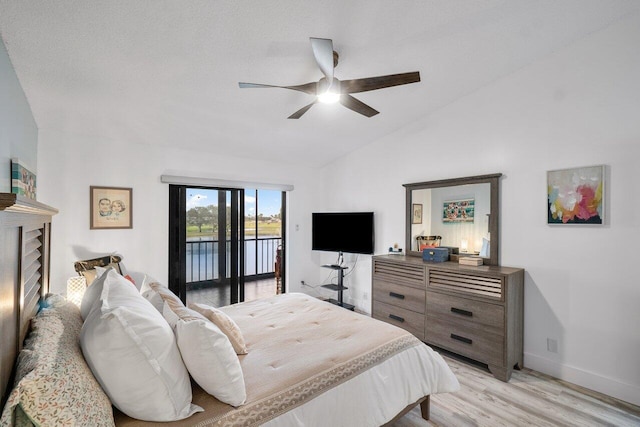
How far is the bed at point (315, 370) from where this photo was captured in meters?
1.24

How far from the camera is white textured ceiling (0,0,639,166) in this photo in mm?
1840

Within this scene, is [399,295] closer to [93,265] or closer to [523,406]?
[523,406]

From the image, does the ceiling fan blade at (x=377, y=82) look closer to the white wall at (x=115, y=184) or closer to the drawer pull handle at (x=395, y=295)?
the drawer pull handle at (x=395, y=295)

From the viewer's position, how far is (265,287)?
18.7ft

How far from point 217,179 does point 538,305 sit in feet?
12.8

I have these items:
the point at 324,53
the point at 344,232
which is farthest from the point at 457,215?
the point at 324,53

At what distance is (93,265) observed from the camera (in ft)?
9.91

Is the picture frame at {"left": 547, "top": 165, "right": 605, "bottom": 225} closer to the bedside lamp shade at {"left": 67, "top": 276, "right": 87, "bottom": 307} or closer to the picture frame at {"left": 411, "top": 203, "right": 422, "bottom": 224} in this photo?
the picture frame at {"left": 411, "top": 203, "right": 422, "bottom": 224}

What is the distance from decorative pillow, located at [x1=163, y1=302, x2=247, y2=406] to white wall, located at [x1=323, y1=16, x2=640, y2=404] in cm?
281

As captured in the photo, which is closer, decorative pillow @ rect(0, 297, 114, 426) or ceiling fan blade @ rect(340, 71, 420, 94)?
decorative pillow @ rect(0, 297, 114, 426)

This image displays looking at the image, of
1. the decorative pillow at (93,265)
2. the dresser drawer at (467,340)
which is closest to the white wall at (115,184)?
the decorative pillow at (93,265)

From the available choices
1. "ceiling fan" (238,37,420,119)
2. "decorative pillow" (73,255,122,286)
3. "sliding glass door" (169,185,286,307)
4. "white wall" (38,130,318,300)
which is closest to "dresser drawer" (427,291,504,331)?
"ceiling fan" (238,37,420,119)

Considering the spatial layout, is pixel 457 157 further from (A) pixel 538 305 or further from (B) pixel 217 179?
(B) pixel 217 179

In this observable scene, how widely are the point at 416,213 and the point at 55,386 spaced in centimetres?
353
